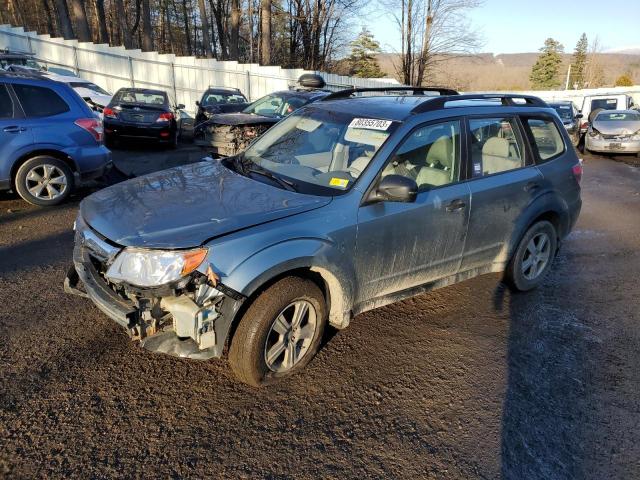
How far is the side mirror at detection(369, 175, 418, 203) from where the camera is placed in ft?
10.4

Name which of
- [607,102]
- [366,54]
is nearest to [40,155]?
[607,102]

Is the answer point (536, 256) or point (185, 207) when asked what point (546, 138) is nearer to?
point (536, 256)

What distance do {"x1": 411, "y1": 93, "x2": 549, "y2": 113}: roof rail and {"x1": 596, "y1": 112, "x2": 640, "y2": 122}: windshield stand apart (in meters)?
13.0

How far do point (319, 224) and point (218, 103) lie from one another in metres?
12.8

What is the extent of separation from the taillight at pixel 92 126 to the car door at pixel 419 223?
518 cm

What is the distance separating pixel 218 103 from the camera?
14.7m

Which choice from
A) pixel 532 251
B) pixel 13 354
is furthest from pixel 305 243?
pixel 532 251

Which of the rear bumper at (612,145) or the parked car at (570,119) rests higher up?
the parked car at (570,119)

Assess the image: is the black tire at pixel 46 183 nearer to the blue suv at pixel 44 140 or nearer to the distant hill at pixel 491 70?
the blue suv at pixel 44 140

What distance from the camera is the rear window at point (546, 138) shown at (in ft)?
14.8

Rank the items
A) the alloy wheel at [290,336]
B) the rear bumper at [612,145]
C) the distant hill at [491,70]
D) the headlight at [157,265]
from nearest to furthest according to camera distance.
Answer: the headlight at [157,265], the alloy wheel at [290,336], the rear bumper at [612,145], the distant hill at [491,70]

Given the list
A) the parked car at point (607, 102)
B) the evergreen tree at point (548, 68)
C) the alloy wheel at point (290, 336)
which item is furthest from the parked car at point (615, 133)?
the evergreen tree at point (548, 68)

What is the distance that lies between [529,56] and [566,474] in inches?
7583

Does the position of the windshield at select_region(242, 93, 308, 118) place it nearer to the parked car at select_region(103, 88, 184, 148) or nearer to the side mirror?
the parked car at select_region(103, 88, 184, 148)
